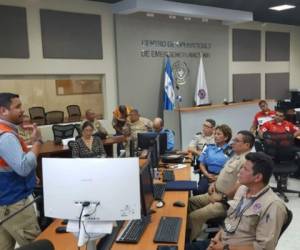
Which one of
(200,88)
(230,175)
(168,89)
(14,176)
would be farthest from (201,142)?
(200,88)

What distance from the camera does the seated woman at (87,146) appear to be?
16.2 ft

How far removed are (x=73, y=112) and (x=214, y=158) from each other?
4.29 meters

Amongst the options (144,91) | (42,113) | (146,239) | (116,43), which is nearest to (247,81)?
(144,91)

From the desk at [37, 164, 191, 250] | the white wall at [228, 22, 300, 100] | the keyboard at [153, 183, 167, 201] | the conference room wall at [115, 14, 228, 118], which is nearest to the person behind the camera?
the desk at [37, 164, 191, 250]

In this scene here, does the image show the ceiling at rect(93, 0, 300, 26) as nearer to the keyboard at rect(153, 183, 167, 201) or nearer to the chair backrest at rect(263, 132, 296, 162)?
the chair backrest at rect(263, 132, 296, 162)

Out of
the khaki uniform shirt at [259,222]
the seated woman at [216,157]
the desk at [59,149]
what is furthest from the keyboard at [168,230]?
the desk at [59,149]

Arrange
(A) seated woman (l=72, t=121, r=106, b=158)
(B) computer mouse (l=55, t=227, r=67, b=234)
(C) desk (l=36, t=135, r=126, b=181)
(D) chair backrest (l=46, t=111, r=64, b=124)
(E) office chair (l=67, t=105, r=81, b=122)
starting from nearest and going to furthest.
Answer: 1. (B) computer mouse (l=55, t=227, r=67, b=234)
2. (A) seated woman (l=72, t=121, r=106, b=158)
3. (C) desk (l=36, t=135, r=126, b=181)
4. (D) chair backrest (l=46, t=111, r=64, b=124)
5. (E) office chair (l=67, t=105, r=81, b=122)

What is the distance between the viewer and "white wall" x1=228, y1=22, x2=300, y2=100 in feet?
33.3

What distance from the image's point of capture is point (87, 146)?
5.01 m

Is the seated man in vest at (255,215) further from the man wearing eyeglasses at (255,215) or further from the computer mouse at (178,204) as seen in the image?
the computer mouse at (178,204)

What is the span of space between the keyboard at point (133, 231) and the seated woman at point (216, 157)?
156 centimetres

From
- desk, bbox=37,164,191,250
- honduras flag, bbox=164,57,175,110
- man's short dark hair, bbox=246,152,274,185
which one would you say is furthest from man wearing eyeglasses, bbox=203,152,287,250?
honduras flag, bbox=164,57,175,110

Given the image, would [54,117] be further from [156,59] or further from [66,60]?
[156,59]

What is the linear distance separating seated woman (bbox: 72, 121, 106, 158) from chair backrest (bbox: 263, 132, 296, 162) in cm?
241
